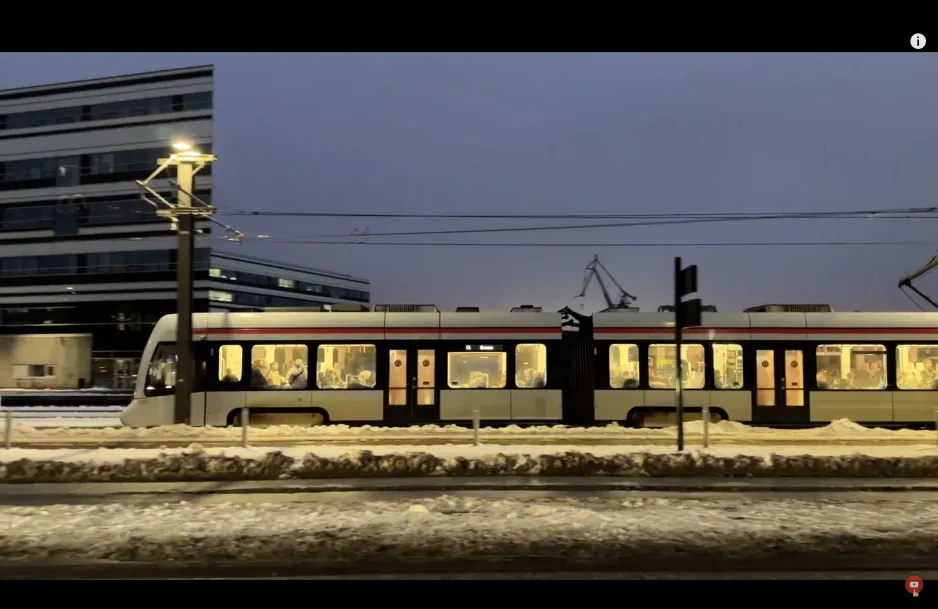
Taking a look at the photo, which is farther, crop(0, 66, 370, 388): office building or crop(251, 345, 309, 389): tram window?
crop(0, 66, 370, 388): office building

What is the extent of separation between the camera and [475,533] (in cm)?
769

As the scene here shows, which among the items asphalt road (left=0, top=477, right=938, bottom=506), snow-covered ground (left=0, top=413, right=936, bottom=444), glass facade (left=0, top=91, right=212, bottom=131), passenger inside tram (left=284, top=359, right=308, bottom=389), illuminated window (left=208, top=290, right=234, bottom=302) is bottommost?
asphalt road (left=0, top=477, right=938, bottom=506)

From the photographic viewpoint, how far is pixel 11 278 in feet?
169

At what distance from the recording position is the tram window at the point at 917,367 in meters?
17.1

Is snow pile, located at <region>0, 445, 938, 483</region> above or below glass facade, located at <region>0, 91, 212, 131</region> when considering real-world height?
below

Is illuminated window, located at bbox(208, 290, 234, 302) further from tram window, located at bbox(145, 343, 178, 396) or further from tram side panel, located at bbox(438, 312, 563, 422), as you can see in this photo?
tram side panel, located at bbox(438, 312, 563, 422)

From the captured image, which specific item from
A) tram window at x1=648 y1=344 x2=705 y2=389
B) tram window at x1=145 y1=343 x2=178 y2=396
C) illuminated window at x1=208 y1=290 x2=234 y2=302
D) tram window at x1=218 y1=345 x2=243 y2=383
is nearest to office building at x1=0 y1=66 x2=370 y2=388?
illuminated window at x1=208 y1=290 x2=234 y2=302

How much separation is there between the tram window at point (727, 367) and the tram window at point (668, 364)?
327 millimetres

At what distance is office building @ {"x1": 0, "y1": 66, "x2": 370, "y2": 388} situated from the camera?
49219mm

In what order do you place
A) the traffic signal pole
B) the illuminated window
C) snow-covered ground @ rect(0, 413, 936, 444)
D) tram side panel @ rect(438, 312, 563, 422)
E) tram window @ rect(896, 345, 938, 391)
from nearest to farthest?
the traffic signal pole, snow-covered ground @ rect(0, 413, 936, 444), tram side panel @ rect(438, 312, 563, 422), tram window @ rect(896, 345, 938, 391), the illuminated window

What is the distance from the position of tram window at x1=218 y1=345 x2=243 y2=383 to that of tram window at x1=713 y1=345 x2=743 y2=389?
10863 millimetres

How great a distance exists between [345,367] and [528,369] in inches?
165

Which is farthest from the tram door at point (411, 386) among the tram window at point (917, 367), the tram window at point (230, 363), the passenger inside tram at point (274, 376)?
the tram window at point (917, 367)
